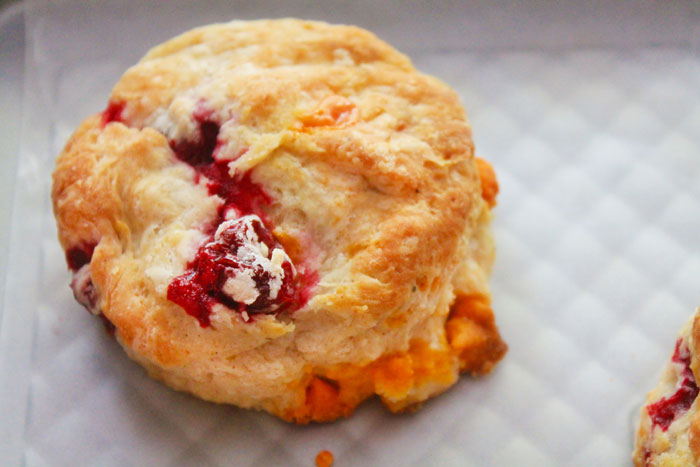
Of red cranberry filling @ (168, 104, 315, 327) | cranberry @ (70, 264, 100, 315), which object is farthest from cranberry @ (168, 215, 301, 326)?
cranberry @ (70, 264, 100, 315)

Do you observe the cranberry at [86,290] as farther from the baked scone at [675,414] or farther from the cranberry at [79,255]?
the baked scone at [675,414]

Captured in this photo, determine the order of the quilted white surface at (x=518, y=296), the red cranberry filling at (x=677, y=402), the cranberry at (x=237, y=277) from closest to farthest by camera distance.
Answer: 1. the cranberry at (x=237, y=277)
2. the red cranberry filling at (x=677, y=402)
3. the quilted white surface at (x=518, y=296)

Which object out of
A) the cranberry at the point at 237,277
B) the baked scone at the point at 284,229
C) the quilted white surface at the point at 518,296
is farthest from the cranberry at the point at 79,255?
the cranberry at the point at 237,277

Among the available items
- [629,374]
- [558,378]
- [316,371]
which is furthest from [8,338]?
[629,374]

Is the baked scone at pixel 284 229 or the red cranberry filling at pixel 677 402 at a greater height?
the baked scone at pixel 284 229

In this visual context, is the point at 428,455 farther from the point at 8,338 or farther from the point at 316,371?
the point at 8,338

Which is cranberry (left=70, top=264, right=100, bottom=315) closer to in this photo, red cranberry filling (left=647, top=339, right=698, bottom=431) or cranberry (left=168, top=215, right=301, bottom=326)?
cranberry (left=168, top=215, right=301, bottom=326)

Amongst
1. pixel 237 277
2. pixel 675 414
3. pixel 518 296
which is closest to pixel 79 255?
pixel 237 277
